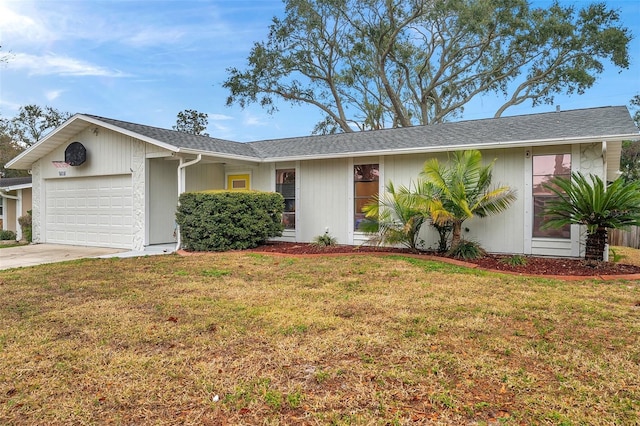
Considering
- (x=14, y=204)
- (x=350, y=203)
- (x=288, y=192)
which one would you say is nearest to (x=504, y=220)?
(x=350, y=203)

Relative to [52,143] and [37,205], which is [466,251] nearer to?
[52,143]

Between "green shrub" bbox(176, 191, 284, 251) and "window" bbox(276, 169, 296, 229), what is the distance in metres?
1.40

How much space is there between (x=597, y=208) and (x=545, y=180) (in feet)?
5.17

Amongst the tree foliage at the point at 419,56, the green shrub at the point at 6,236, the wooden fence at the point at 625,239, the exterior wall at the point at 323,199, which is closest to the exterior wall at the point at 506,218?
the exterior wall at the point at 323,199

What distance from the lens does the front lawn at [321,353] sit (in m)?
2.45

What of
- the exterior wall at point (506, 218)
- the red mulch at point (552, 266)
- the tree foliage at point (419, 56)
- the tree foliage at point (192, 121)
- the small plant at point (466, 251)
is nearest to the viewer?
the red mulch at point (552, 266)

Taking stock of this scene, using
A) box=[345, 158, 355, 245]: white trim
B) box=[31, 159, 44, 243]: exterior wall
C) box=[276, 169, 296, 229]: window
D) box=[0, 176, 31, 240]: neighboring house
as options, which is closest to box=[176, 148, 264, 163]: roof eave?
box=[276, 169, 296, 229]: window

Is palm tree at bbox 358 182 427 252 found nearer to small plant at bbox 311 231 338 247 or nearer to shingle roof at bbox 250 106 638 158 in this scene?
small plant at bbox 311 231 338 247

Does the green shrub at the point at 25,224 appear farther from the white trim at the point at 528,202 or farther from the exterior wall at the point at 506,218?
the white trim at the point at 528,202

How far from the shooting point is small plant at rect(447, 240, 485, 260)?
7984mm

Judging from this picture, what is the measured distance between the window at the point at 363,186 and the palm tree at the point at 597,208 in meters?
3.96

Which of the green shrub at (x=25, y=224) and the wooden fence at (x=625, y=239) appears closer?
the green shrub at (x=25, y=224)

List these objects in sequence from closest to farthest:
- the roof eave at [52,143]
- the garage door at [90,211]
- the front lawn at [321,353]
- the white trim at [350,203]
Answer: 1. the front lawn at [321,353]
2. the roof eave at [52,143]
3. the white trim at [350,203]
4. the garage door at [90,211]

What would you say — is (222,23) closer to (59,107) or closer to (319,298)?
(319,298)
